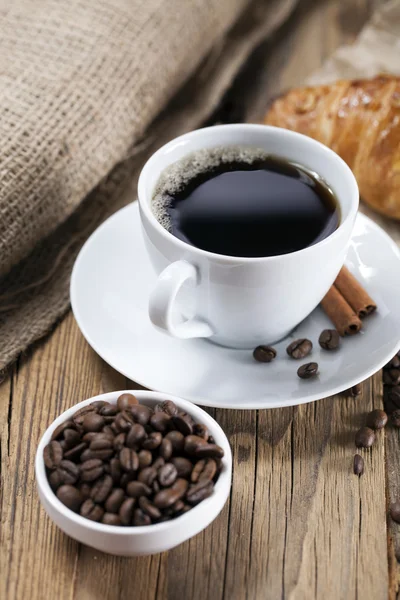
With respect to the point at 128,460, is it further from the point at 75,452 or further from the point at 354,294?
the point at 354,294

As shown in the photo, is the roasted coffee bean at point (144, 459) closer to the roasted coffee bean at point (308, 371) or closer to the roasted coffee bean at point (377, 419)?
the roasted coffee bean at point (308, 371)

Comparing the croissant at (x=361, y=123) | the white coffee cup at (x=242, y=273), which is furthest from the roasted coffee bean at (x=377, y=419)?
the croissant at (x=361, y=123)

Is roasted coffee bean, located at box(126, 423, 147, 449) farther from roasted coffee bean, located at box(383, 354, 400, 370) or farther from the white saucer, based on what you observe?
roasted coffee bean, located at box(383, 354, 400, 370)

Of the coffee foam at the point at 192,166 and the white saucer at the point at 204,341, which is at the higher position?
the coffee foam at the point at 192,166

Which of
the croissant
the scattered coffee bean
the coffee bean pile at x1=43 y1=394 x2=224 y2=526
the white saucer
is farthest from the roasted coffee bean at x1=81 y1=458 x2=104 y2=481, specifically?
the croissant

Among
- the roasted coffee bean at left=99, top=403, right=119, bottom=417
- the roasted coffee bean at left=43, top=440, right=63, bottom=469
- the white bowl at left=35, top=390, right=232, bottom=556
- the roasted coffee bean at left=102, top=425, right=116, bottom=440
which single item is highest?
the roasted coffee bean at left=43, top=440, right=63, bottom=469

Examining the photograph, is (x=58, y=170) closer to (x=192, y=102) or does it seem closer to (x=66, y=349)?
(x=66, y=349)

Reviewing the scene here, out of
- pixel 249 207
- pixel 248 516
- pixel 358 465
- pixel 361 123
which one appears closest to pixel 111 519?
pixel 248 516
